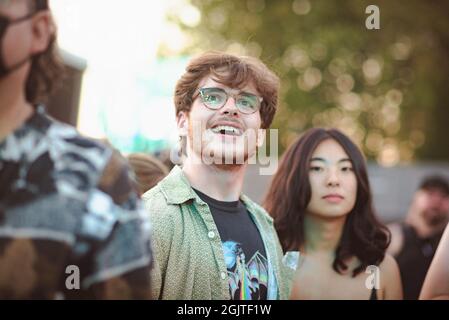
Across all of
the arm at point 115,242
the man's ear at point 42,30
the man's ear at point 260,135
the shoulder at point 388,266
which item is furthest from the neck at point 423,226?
the man's ear at point 42,30

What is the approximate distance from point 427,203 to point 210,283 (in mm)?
4817

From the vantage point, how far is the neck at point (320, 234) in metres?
3.61

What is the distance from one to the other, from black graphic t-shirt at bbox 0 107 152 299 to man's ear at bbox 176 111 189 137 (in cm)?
118

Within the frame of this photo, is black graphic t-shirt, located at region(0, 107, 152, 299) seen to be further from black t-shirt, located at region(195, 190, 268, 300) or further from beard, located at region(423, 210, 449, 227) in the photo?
beard, located at region(423, 210, 449, 227)

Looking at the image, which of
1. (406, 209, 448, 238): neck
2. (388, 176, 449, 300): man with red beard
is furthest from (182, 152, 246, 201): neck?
(406, 209, 448, 238): neck

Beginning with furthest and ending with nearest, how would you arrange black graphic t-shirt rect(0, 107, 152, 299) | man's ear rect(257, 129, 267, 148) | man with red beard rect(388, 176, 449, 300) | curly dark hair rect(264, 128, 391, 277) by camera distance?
man with red beard rect(388, 176, 449, 300) < curly dark hair rect(264, 128, 391, 277) < man's ear rect(257, 129, 267, 148) < black graphic t-shirt rect(0, 107, 152, 299)

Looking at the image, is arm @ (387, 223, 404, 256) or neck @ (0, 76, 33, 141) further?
arm @ (387, 223, 404, 256)

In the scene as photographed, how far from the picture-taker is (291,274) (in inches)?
121

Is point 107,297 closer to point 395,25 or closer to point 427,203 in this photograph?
point 427,203

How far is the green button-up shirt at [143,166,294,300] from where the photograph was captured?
8.76 feet

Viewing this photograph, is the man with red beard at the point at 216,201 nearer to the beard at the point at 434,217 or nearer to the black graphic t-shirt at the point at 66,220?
the black graphic t-shirt at the point at 66,220

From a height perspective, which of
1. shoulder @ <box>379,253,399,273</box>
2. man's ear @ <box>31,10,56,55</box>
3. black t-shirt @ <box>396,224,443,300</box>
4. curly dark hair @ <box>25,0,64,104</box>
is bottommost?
black t-shirt @ <box>396,224,443,300</box>

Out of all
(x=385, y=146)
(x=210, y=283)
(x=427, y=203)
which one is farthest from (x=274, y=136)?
(x=385, y=146)

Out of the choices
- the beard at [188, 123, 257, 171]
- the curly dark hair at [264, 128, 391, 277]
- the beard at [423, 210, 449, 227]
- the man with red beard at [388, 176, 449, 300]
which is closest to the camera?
the beard at [188, 123, 257, 171]
